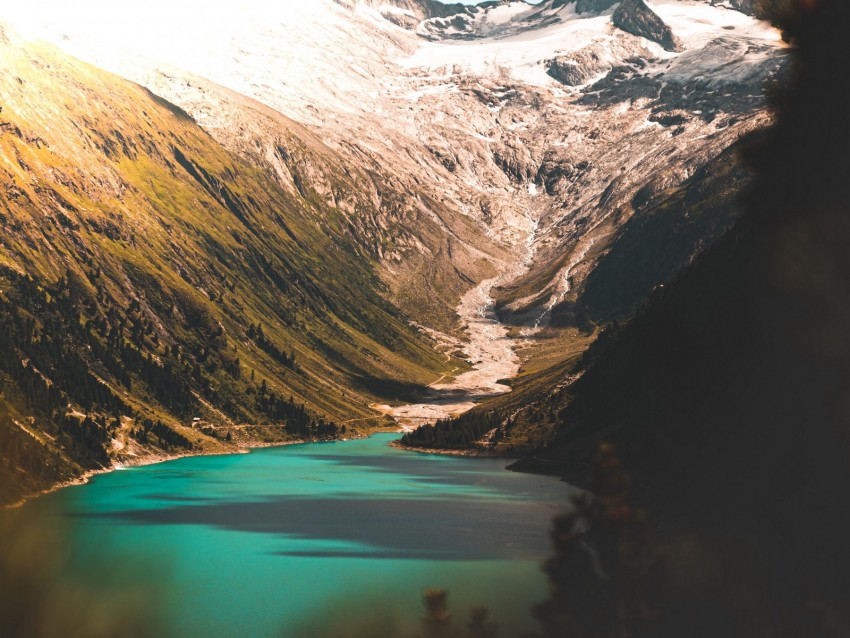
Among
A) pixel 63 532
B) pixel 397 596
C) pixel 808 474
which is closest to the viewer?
pixel 63 532

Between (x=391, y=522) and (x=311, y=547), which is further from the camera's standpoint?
(x=391, y=522)

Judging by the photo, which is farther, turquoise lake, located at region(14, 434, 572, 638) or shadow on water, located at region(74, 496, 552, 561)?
shadow on water, located at region(74, 496, 552, 561)

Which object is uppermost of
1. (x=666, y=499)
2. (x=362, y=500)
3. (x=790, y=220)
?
(x=790, y=220)

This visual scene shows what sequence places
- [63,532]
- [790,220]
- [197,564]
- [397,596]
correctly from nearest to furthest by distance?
[63,532] → [790,220] → [397,596] → [197,564]

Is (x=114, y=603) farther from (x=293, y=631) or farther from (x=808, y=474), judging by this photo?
(x=293, y=631)

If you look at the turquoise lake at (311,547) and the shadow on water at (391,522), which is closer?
the turquoise lake at (311,547)

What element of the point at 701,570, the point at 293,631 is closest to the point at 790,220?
the point at 701,570

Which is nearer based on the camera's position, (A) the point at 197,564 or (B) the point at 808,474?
(B) the point at 808,474

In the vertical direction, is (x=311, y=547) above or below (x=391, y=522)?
above
